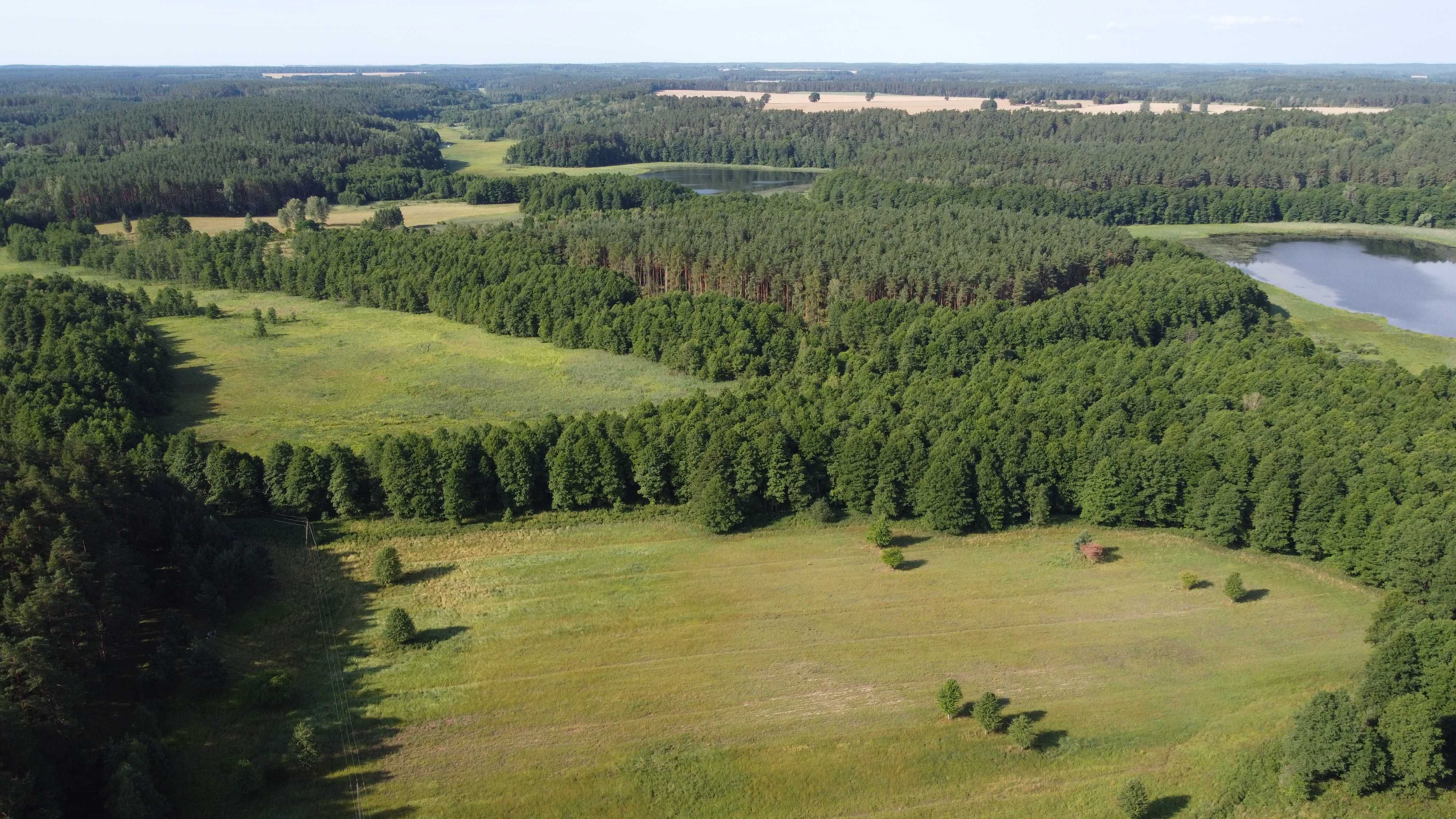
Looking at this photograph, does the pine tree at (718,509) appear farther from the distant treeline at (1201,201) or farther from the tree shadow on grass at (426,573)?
the distant treeline at (1201,201)

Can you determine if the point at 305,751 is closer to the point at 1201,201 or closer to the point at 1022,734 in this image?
the point at 1022,734

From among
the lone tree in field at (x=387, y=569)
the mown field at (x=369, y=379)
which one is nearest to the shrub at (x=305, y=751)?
the lone tree in field at (x=387, y=569)

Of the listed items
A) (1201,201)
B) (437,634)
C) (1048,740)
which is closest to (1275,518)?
(1048,740)

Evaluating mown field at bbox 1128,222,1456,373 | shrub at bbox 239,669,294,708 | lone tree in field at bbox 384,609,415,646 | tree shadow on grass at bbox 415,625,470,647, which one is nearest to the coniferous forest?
shrub at bbox 239,669,294,708

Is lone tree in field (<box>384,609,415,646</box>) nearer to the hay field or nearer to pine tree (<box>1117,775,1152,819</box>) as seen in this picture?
pine tree (<box>1117,775,1152,819</box>)

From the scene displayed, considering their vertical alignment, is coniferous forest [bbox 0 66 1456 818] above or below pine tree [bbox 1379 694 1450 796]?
above
